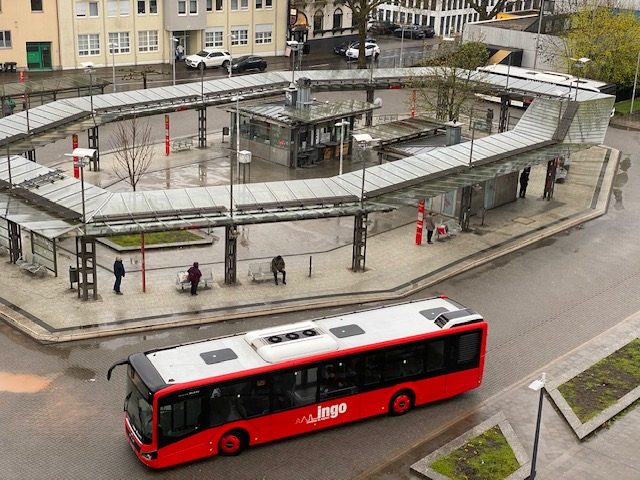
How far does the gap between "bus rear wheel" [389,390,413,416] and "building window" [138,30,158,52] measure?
5880 centimetres

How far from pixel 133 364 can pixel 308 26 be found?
73404mm

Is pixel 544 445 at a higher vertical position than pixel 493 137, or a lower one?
lower

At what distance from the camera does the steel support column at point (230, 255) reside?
35.8 meters

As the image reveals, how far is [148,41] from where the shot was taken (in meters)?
80.4


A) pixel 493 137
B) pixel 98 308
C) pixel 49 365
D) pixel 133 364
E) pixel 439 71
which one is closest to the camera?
pixel 133 364

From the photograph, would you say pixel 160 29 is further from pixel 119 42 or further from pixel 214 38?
pixel 214 38

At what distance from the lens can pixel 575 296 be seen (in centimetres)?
3791

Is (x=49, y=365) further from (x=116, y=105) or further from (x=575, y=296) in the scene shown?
(x=116, y=105)

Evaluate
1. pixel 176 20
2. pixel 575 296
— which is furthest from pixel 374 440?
pixel 176 20

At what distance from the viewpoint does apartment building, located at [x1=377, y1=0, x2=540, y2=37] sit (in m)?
106

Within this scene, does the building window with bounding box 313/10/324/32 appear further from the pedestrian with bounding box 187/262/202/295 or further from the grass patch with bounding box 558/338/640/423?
the grass patch with bounding box 558/338/640/423

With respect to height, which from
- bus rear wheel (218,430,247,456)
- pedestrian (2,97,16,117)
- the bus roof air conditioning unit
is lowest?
bus rear wheel (218,430,247,456)

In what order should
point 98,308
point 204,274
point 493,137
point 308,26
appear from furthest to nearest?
1. point 308,26
2. point 493,137
3. point 204,274
4. point 98,308

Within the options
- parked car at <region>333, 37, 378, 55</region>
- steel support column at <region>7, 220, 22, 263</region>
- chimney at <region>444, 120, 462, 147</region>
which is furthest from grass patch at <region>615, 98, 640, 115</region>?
steel support column at <region>7, 220, 22, 263</region>
